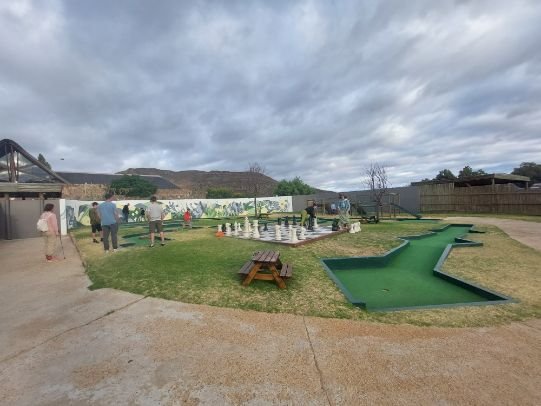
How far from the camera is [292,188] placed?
4594 centimetres

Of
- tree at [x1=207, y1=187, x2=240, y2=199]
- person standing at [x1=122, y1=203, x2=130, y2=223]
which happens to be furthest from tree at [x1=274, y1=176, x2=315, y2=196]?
person standing at [x1=122, y1=203, x2=130, y2=223]

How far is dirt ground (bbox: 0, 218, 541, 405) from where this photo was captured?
2.34m

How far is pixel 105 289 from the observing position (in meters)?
5.25

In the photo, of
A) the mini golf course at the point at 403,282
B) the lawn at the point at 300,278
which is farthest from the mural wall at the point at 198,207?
the mini golf course at the point at 403,282

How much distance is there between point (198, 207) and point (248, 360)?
27.3 m

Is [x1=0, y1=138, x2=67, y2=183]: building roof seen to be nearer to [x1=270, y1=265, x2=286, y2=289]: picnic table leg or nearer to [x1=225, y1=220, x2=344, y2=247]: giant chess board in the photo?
[x1=225, y1=220, x2=344, y2=247]: giant chess board

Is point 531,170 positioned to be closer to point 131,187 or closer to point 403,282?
point 403,282

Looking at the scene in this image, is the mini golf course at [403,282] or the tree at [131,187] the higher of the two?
the tree at [131,187]

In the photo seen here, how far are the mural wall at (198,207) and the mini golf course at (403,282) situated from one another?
1976 cm

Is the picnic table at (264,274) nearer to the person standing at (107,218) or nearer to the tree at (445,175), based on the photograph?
the person standing at (107,218)

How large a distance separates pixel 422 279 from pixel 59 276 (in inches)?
339

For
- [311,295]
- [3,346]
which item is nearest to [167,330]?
[3,346]

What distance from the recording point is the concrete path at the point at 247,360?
2338 millimetres

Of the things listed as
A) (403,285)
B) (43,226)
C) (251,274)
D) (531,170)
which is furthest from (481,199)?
(531,170)
